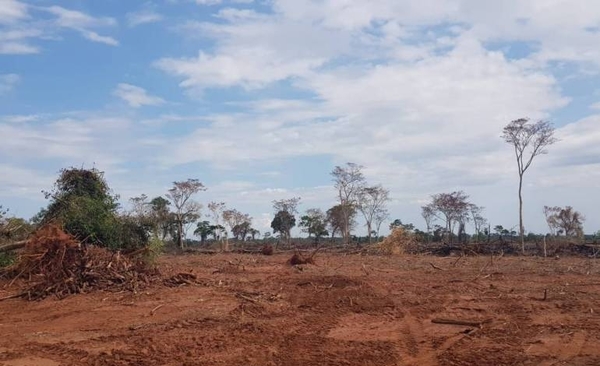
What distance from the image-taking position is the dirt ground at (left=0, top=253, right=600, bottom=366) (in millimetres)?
7906

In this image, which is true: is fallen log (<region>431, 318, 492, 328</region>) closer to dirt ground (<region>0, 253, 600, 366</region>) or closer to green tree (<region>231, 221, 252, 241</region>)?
dirt ground (<region>0, 253, 600, 366</region>)

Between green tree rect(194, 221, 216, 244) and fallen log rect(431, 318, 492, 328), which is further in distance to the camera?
green tree rect(194, 221, 216, 244)

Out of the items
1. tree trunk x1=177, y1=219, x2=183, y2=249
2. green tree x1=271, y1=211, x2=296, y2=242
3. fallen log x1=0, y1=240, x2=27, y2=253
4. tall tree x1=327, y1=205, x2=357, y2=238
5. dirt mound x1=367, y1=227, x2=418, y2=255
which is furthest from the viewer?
green tree x1=271, y1=211, x2=296, y2=242

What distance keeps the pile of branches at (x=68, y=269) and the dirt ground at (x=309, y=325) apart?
0.49 m

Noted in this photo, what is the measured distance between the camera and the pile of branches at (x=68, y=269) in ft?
41.3

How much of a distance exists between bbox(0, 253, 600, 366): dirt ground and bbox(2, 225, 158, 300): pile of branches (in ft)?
1.59

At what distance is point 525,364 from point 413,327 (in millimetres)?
2512

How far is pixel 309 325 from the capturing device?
990 cm

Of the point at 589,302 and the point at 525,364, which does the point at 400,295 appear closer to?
the point at 589,302

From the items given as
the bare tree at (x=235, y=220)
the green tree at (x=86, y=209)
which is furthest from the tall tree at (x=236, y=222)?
the green tree at (x=86, y=209)

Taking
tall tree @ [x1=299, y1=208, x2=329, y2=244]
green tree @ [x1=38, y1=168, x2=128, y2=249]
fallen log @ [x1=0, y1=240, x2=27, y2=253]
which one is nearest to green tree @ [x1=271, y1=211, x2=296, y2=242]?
tall tree @ [x1=299, y1=208, x2=329, y2=244]

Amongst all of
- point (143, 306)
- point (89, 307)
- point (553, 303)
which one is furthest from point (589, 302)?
point (89, 307)

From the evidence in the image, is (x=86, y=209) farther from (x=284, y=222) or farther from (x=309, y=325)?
(x=284, y=222)

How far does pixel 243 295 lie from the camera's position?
12250 millimetres
